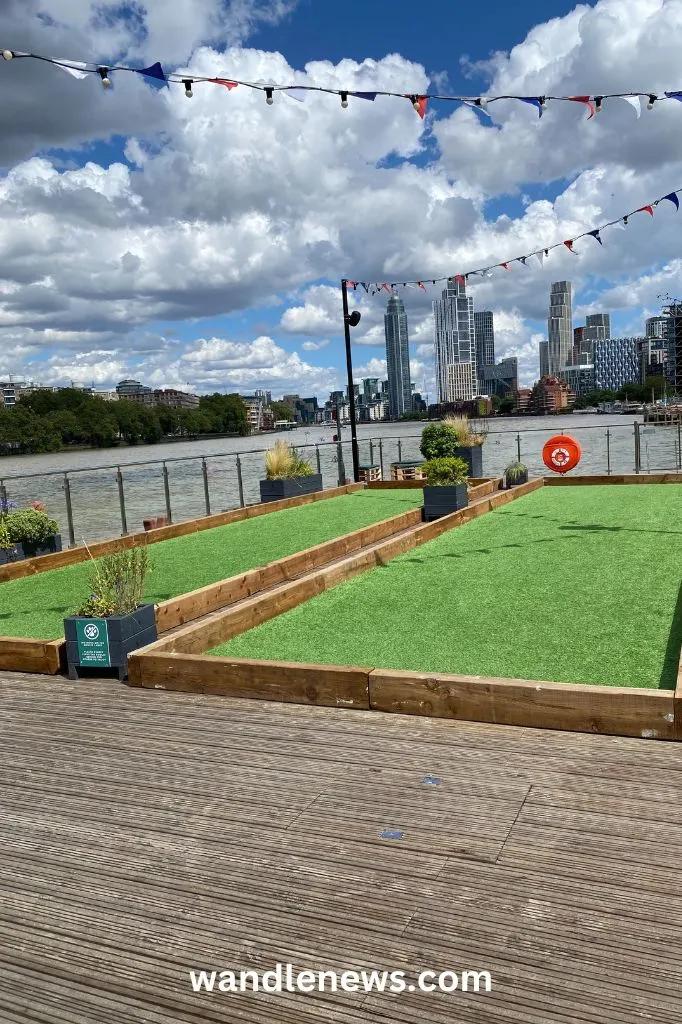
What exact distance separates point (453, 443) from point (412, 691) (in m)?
14.3

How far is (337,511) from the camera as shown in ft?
47.9

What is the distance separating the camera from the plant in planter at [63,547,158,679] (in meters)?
5.67

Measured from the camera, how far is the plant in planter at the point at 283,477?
52.6 feet

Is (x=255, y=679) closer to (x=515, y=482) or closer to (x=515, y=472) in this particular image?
(x=515, y=472)

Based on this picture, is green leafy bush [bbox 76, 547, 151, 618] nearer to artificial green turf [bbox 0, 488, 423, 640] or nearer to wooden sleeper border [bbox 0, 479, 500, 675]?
wooden sleeper border [bbox 0, 479, 500, 675]

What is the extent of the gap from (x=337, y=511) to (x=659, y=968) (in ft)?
40.3

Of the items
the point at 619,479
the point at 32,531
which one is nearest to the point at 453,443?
the point at 619,479

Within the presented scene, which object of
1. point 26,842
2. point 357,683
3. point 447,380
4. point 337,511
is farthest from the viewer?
point 447,380

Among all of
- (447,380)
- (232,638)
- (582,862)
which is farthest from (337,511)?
(447,380)

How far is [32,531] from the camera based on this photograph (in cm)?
1067

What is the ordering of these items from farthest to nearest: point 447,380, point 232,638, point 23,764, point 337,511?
point 447,380
point 337,511
point 232,638
point 23,764

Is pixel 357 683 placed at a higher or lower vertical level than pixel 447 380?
lower

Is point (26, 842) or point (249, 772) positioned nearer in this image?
point (26, 842)

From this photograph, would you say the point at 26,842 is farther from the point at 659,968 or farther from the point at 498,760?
the point at 659,968
